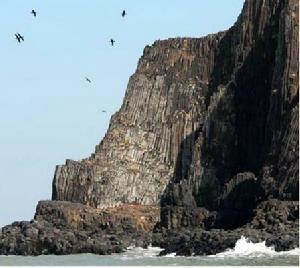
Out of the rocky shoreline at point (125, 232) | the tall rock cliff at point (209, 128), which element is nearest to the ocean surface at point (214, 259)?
the rocky shoreline at point (125, 232)

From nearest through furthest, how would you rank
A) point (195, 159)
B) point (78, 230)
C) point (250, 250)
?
1. point (250, 250)
2. point (78, 230)
3. point (195, 159)

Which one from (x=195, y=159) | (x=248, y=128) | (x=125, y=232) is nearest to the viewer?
(x=125, y=232)

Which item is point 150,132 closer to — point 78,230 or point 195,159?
point 195,159

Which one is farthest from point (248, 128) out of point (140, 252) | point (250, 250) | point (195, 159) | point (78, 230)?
point (250, 250)

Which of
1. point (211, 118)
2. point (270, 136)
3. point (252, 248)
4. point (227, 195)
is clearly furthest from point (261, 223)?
point (211, 118)

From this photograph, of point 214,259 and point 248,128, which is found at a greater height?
point 248,128

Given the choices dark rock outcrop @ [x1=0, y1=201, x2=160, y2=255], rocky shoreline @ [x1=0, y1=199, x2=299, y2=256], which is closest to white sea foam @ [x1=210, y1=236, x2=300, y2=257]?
rocky shoreline @ [x1=0, y1=199, x2=299, y2=256]

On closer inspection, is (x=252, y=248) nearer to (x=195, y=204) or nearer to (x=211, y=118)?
(x=195, y=204)
